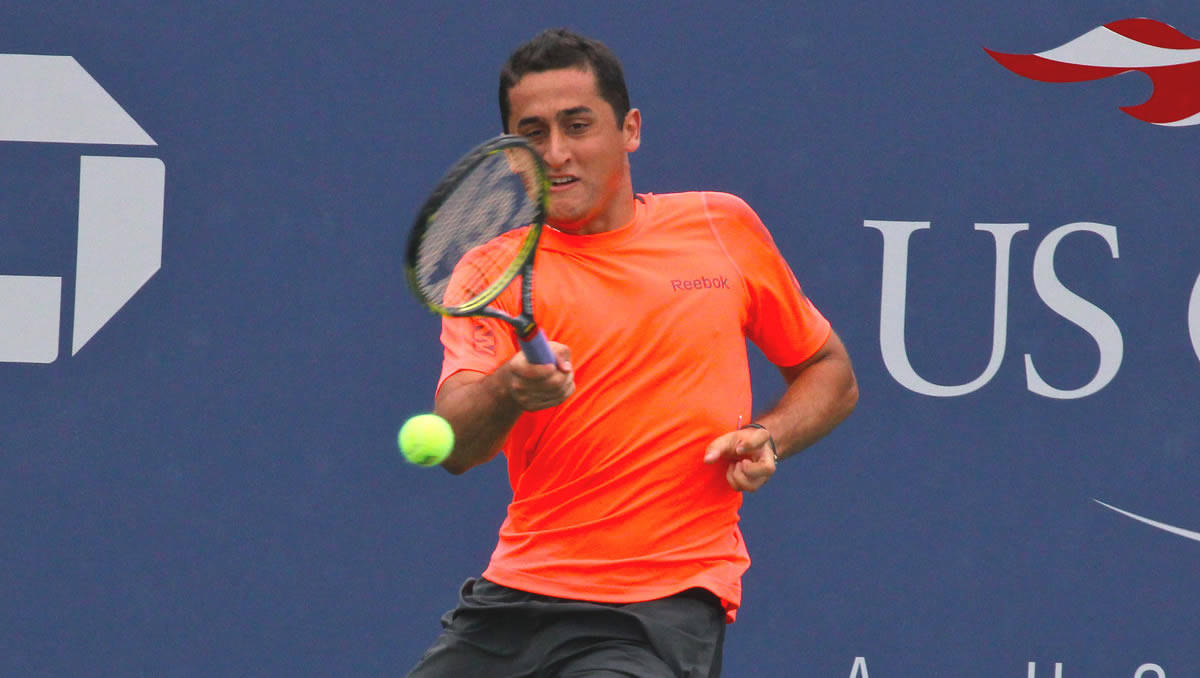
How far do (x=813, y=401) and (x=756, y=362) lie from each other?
0.94 m

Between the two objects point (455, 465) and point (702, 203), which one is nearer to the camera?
point (455, 465)

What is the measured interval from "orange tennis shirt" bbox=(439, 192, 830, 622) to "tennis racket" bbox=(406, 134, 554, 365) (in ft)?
0.26

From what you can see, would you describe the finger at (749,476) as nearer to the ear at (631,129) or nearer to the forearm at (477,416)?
the forearm at (477,416)

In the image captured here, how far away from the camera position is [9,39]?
411 cm

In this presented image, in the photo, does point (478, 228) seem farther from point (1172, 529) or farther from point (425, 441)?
point (1172, 529)

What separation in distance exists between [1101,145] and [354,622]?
2.25m

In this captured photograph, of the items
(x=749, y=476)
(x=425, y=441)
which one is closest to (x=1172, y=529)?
(x=749, y=476)

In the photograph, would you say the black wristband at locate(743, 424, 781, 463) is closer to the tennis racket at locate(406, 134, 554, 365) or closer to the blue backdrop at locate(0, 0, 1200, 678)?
the tennis racket at locate(406, 134, 554, 365)

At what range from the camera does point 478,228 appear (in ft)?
9.19

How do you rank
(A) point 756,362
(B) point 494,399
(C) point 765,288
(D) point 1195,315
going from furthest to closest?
(A) point 756,362 → (D) point 1195,315 → (C) point 765,288 → (B) point 494,399

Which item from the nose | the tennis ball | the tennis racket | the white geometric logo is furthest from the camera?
the white geometric logo

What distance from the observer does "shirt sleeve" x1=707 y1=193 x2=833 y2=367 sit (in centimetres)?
305

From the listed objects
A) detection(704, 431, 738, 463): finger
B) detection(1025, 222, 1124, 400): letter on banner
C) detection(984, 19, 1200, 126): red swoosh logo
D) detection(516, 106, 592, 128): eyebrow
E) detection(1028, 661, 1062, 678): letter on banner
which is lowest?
detection(1028, 661, 1062, 678): letter on banner

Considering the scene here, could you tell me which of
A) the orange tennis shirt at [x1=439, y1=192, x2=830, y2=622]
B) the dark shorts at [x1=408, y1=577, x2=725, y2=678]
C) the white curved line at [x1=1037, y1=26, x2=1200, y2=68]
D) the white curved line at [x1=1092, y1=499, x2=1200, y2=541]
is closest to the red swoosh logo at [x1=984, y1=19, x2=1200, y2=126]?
the white curved line at [x1=1037, y1=26, x2=1200, y2=68]
